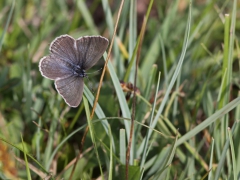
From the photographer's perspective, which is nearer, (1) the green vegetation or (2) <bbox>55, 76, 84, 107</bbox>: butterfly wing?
(2) <bbox>55, 76, 84, 107</bbox>: butterfly wing

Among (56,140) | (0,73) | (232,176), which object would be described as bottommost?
(232,176)

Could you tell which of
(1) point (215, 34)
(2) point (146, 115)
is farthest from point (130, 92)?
(1) point (215, 34)

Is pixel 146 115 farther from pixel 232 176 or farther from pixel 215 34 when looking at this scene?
pixel 215 34

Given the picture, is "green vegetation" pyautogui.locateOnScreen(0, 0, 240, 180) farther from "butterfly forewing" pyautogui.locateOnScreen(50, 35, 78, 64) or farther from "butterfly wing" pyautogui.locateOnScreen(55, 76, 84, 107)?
"butterfly forewing" pyautogui.locateOnScreen(50, 35, 78, 64)

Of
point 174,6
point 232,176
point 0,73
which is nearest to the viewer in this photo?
point 232,176

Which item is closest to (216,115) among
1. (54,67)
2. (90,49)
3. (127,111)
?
(127,111)

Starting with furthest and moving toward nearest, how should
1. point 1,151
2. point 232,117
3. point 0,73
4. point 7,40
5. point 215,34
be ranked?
point 215,34 < point 7,40 < point 0,73 < point 232,117 < point 1,151

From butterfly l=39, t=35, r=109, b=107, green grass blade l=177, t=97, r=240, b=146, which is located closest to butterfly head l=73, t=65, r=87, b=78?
butterfly l=39, t=35, r=109, b=107

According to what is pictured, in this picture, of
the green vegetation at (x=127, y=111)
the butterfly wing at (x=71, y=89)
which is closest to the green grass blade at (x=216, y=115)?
the green vegetation at (x=127, y=111)
